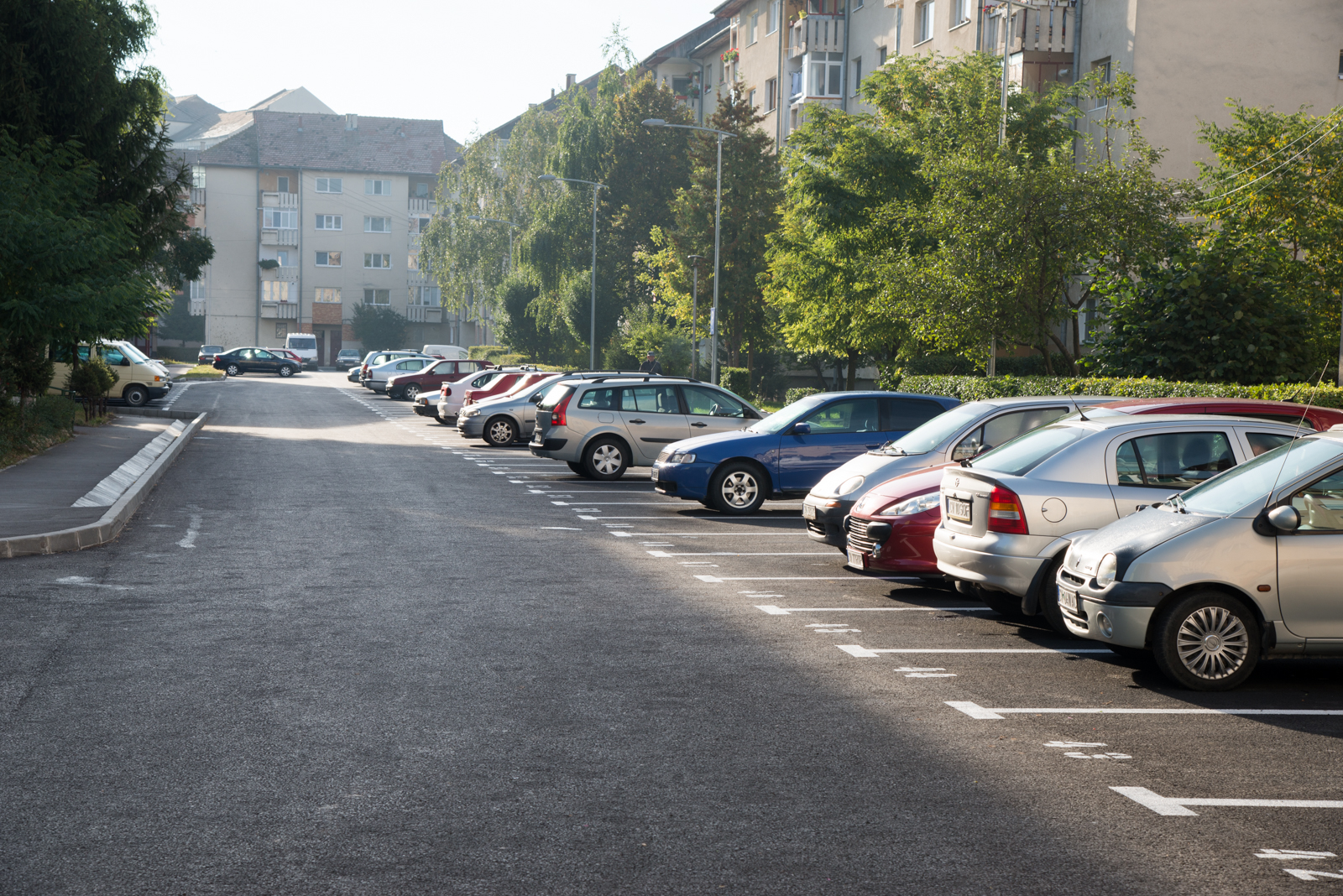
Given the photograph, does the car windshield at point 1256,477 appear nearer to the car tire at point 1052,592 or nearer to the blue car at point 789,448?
the car tire at point 1052,592

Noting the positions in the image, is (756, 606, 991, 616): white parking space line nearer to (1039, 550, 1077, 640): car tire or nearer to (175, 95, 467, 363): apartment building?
(1039, 550, 1077, 640): car tire

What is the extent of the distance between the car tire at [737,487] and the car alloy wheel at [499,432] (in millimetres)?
12446

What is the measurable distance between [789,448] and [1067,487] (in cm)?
724

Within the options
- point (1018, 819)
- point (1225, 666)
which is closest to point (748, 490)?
point (1225, 666)

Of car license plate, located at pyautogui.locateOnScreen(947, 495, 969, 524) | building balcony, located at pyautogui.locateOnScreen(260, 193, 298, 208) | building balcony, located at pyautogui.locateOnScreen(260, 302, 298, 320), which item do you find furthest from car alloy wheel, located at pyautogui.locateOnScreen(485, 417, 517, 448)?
building balcony, located at pyautogui.locateOnScreen(260, 193, 298, 208)

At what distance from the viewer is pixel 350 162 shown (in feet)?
338

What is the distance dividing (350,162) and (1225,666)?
335ft

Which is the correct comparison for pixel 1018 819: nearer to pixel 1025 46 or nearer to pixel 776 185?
pixel 1025 46

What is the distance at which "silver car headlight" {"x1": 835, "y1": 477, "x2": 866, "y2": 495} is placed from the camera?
1197 cm

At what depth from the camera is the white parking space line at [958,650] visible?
8.45 metres

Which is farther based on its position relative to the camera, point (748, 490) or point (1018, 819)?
point (748, 490)

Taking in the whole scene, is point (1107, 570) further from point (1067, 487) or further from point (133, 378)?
point (133, 378)

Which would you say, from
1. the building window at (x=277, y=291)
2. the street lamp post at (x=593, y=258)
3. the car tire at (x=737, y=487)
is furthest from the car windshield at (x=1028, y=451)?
the building window at (x=277, y=291)

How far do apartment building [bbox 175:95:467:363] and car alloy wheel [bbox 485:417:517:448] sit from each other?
71103mm
